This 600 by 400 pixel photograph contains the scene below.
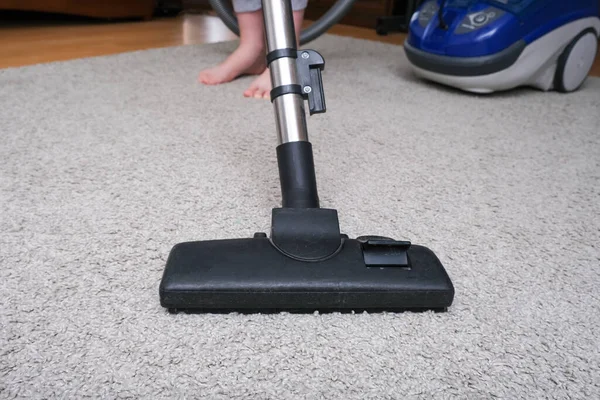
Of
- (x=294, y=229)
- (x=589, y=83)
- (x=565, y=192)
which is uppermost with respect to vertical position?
(x=294, y=229)

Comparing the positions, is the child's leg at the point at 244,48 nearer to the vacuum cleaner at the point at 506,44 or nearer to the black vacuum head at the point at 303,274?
the vacuum cleaner at the point at 506,44

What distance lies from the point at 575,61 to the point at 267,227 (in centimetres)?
101

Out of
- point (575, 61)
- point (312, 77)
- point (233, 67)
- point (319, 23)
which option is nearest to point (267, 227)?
point (312, 77)

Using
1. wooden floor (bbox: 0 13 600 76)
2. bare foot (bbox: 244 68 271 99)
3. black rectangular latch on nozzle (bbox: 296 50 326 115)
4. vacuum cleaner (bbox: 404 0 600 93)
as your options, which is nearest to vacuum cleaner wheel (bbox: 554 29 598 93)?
vacuum cleaner (bbox: 404 0 600 93)

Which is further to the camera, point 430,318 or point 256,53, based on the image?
point 256,53

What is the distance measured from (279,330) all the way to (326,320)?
41mm

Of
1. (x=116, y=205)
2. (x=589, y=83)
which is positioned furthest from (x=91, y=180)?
(x=589, y=83)

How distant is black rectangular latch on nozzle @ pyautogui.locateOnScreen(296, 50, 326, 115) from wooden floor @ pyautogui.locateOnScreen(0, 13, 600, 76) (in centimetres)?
109

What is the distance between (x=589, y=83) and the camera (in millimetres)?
1392

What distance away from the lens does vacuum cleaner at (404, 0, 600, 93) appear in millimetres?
1140

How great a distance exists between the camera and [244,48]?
1.26 metres

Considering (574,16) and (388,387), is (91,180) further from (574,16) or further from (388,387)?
(574,16)

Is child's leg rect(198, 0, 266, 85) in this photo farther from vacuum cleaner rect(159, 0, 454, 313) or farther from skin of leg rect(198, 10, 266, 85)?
vacuum cleaner rect(159, 0, 454, 313)

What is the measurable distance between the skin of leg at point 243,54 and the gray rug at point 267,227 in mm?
67
